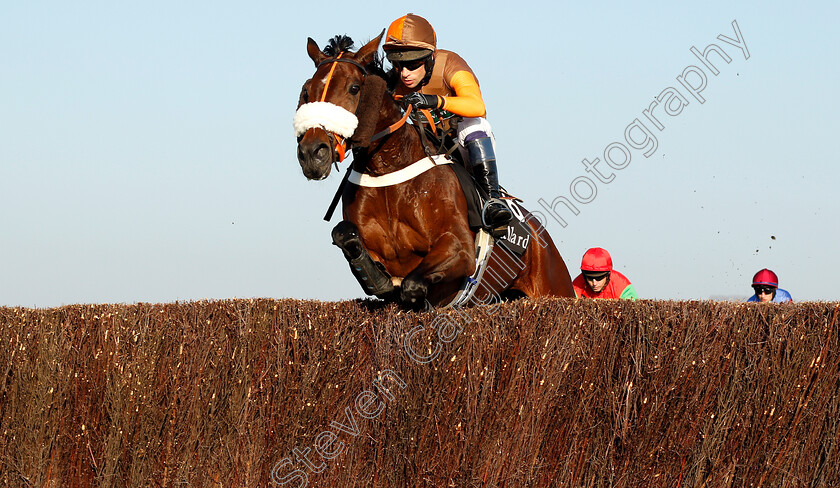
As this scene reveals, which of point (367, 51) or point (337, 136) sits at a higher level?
point (367, 51)

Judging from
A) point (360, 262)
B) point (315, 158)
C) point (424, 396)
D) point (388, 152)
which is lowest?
point (424, 396)

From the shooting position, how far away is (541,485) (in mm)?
5516

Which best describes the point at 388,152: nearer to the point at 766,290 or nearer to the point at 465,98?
the point at 465,98

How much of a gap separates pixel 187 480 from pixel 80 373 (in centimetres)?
97

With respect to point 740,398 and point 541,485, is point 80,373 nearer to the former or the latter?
point 541,485

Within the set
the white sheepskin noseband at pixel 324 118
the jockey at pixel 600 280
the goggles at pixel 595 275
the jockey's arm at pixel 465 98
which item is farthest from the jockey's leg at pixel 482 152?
the goggles at pixel 595 275

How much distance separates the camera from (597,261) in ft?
29.1

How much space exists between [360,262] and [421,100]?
1177 millimetres

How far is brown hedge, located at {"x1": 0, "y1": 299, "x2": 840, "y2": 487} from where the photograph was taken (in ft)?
17.5

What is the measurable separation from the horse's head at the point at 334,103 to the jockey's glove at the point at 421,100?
37 centimetres

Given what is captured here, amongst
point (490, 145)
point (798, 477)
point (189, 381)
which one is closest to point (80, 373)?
point (189, 381)

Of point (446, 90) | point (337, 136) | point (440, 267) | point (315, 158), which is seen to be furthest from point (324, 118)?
point (446, 90)

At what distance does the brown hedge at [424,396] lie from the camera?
5.33m

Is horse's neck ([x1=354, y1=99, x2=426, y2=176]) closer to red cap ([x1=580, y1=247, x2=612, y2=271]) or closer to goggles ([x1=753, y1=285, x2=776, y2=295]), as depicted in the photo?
red cap ([x1=580, y1=247, x2=612, y2=271])
